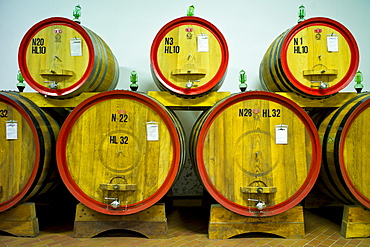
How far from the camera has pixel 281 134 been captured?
221cm

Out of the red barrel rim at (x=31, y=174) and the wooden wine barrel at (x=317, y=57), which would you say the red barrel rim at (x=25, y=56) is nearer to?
the red barrel rim at (x=31, y=174)

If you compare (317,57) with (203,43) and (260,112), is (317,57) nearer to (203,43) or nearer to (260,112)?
(260,112)

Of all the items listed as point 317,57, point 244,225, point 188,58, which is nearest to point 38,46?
point 188,58

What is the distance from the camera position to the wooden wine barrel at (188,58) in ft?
8.04

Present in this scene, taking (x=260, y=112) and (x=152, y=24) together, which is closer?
(x=260, y=112)

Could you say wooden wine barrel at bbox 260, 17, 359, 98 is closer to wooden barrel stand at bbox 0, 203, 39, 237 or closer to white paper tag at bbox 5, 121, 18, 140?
white paper tag at bbox 5, 121, 18, 140

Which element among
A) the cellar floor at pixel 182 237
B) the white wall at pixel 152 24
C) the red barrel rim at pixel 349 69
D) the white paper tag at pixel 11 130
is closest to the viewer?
the cellar floor at pixel 182 237

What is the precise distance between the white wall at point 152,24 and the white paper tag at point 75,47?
1152 mm

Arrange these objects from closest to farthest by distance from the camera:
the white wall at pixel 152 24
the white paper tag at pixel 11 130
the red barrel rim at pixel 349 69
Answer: the white paper tag at pixel 11 130
the red barrel rim at pixel 349 69
the white wall at pixel 152 24

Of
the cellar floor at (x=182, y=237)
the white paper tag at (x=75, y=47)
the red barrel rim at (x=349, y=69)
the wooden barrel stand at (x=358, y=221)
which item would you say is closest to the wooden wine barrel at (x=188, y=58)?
the red barrel rim at (x=349, y=69)

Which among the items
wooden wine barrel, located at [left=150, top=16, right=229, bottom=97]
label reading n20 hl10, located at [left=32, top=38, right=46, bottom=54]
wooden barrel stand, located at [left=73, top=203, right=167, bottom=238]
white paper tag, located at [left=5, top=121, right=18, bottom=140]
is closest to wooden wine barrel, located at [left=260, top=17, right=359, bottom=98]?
wooden wine barrel, located at [left=150, top=16, right=229, bottom=97]

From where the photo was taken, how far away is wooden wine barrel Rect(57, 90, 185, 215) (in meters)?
2.21

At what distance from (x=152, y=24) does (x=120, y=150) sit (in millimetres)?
2127

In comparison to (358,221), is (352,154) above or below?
above
